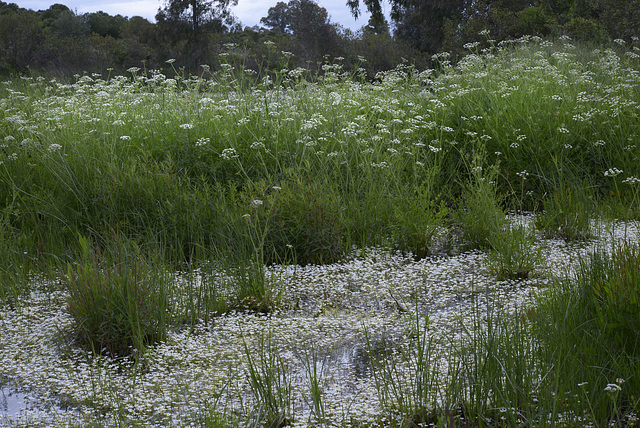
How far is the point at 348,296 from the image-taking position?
11.8 ft

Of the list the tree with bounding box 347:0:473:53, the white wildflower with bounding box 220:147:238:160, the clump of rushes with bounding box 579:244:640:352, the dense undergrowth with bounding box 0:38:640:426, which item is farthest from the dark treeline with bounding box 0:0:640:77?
the clump of rushes with bounding box 579:244:640:352

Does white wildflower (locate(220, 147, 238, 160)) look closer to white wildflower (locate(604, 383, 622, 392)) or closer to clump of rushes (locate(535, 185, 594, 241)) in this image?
clump of rushes (locate(535, 185, 594, 241))

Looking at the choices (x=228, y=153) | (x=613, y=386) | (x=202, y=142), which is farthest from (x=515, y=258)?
(x=202, y=142)

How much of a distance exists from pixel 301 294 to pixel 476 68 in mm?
5057

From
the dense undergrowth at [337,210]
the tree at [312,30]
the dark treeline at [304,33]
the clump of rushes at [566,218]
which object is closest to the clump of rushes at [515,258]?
the dense undergrowth at [337,210]

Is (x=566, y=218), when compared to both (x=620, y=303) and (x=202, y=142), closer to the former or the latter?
(x=620, y=303)

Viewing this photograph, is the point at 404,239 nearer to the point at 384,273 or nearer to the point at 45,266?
the point at 384,273

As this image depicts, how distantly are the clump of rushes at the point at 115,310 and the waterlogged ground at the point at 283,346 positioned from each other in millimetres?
122

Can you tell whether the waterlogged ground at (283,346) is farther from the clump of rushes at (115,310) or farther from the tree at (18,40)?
the tree at (18,40)

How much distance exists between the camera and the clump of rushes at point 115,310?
294cm

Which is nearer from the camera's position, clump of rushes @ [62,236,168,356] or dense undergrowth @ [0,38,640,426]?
dense undergrowth @ [0,38,640,426]

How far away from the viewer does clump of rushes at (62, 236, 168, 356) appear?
294 cm

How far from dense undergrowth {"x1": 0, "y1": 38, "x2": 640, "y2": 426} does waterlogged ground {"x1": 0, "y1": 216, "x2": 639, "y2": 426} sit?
0.48 ft

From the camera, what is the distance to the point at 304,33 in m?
27.1
